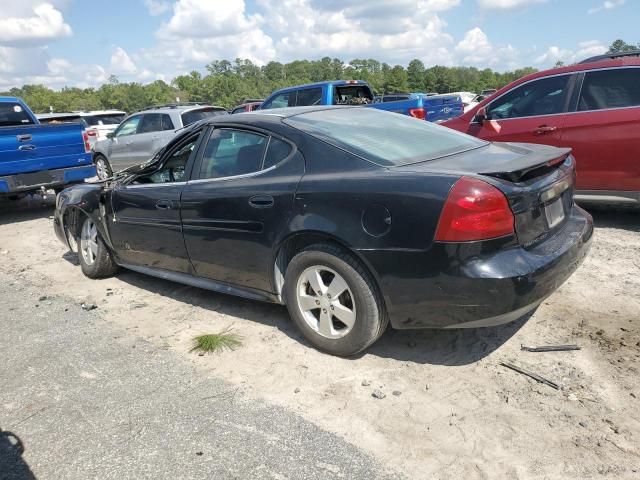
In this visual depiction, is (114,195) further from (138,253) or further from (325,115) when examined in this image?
(325,115)

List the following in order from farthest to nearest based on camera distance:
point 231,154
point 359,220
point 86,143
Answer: point 86,143
point 231,154
point 359,220

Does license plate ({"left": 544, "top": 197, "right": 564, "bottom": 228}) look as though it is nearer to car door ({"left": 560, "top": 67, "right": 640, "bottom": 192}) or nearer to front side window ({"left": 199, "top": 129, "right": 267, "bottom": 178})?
front side window ({"left": 199, "top": 129, "right": 267, "bottom": 178})

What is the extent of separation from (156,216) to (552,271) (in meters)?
3.04

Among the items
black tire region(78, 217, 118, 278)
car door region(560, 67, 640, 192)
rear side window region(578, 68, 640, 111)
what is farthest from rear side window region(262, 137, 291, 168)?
rear side window region(578, 68, 640, 111)

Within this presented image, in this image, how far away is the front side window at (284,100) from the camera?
38.1 ft

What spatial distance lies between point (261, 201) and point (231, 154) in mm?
603

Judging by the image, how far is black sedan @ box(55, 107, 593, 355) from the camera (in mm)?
2861

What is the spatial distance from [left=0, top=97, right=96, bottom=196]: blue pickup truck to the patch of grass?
622 cm

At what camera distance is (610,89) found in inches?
224

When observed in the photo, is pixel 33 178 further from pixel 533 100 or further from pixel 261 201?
pixel 533 100

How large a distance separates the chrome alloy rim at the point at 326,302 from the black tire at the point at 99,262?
2.68m

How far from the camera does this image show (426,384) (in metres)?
3.11

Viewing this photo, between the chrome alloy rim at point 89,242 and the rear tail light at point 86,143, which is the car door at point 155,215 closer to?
the chrome alloy rim at point 89,242

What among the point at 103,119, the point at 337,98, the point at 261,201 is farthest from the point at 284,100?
the point at 103,119
